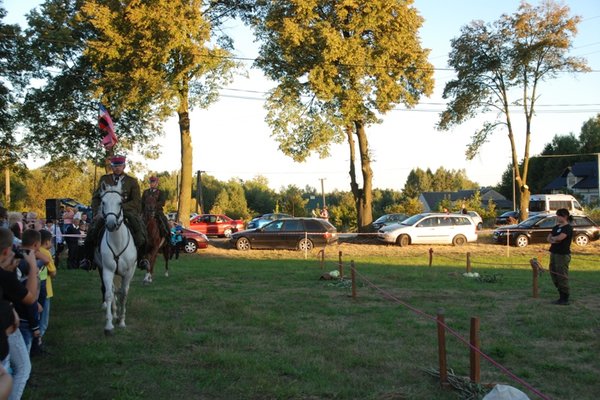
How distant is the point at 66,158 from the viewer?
1305 inches

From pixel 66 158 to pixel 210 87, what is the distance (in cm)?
992

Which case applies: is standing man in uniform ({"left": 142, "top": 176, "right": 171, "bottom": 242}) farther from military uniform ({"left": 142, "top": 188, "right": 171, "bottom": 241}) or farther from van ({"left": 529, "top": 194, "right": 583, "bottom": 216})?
van ({"left": 529, "top": 194, "right": 583, "bottom": 216})

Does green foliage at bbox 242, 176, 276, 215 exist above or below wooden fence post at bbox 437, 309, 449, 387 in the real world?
above

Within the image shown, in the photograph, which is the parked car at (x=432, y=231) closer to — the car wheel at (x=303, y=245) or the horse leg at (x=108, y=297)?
the car wheel at (x=303, y=245)

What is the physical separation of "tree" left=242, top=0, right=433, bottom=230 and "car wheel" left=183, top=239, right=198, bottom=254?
25.6 ft

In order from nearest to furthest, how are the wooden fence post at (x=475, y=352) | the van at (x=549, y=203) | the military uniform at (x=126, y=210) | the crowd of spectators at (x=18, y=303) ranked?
the crowd of spectators at (x=18, y=303) → the wooden fence post at (x=475, y=352) → the military uniform at (x=126, y=210) → the van at (x=549, y=203)

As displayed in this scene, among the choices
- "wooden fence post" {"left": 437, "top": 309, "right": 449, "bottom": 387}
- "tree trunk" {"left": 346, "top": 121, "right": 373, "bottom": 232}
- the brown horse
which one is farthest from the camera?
"tree trunk" {"left": 346, "top": 121, "right": 373, "bottom": 232}

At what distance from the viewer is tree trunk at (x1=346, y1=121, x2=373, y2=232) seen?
105 ft

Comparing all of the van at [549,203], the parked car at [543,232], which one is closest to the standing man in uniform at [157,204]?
the parked car at [543,232]

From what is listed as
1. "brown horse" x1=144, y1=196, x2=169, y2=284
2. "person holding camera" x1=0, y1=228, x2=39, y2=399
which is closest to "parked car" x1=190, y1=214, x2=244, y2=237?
"brown horse" x1=144, y1=196, x2=169, y2=284

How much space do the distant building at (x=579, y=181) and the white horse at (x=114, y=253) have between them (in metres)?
71.3

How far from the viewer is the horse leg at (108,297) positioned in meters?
8.73

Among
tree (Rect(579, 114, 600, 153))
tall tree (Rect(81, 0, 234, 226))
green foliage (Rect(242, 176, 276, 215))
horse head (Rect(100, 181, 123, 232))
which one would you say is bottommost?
horse head (Rect(100, 181, 123, 232))

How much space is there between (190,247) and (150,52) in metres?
9.09
